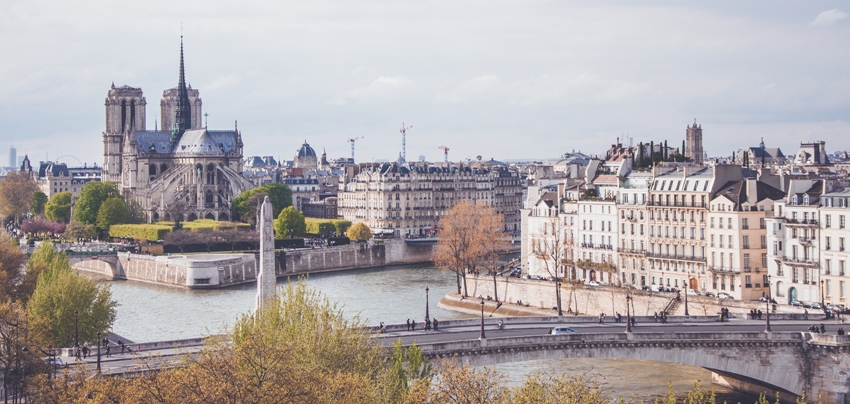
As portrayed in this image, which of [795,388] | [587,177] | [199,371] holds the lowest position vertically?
[795,388]

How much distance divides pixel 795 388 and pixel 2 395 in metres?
26.5

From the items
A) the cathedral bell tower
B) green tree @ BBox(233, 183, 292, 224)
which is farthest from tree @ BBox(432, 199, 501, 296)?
the cathedral bell tower

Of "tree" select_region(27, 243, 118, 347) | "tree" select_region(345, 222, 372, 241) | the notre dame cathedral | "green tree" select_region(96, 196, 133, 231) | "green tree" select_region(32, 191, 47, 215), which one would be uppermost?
the notre dame cathedral

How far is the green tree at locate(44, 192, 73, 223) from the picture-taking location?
13988 centimetres

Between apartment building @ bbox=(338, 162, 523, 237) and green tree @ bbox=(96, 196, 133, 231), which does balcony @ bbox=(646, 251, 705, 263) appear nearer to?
apartment building @ bbox=(338, 162, 523, 237)

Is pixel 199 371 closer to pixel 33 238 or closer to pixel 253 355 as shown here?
pixel 253 355

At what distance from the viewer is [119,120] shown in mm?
164500

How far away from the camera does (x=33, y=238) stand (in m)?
118

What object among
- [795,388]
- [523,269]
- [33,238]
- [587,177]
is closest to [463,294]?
[523,269]

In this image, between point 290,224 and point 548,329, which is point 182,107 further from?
point 548,329

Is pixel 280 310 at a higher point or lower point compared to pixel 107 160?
lower

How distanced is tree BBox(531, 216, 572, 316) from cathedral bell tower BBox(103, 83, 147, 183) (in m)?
99.5

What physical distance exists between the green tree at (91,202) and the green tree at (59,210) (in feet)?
18.9

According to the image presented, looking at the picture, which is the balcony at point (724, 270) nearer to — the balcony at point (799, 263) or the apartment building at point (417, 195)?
the balcony at point (799, 263)
